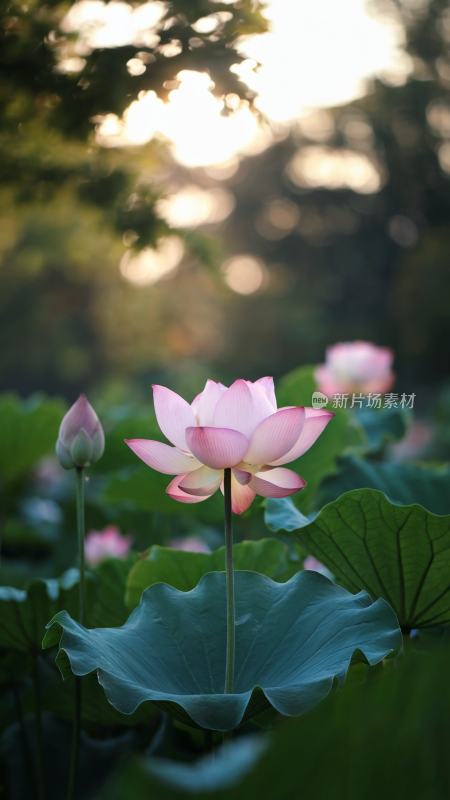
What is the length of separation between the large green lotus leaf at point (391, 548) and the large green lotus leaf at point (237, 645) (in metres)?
0.05

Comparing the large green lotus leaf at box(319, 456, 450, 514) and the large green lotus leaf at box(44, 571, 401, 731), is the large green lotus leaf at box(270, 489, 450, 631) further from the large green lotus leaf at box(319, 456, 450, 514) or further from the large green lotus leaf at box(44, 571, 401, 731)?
the large green lotus leaf at box(319, 456, 450, 514)

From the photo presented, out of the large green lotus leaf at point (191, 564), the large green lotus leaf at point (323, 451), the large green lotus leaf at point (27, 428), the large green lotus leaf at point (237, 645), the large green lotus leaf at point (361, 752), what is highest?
the large green lotus leaf at point (361, 752)

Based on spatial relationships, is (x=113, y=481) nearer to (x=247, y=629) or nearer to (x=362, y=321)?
(x=247, y=629)

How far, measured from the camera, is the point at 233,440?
67 centimetres

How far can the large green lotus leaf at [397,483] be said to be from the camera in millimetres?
1230

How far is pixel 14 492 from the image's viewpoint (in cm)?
282

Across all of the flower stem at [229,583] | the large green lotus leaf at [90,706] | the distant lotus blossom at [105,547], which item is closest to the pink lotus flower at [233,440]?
the flower stem at [229,583]

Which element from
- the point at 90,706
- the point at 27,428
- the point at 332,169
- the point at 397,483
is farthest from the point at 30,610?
the point at 332,169

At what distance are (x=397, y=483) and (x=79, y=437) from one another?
0.56 meters

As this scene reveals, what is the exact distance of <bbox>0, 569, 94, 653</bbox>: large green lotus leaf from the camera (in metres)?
0.96

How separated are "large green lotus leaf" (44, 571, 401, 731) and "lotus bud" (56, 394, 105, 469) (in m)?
0.14

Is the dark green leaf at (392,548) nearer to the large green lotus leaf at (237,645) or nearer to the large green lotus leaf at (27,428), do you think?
the large green lotus leaf at (237,645)

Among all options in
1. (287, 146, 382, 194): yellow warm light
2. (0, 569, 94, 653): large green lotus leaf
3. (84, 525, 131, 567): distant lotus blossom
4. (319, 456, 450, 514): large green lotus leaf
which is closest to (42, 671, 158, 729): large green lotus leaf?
(0, 569, 94, 653): large green lotus leaf

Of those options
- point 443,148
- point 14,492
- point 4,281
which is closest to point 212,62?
point 14,492
